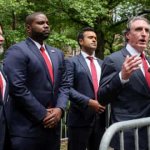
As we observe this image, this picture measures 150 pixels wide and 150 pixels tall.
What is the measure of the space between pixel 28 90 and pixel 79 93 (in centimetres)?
128

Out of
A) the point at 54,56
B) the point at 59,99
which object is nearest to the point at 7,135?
the point at 59,99

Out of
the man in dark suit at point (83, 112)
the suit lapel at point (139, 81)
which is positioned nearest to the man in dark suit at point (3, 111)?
the suit lapel at point (139, 81)

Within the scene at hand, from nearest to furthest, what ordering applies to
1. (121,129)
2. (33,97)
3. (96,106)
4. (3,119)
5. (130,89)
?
(121,129) < (130,89) < (3,119) < (33,97) < (96,106)

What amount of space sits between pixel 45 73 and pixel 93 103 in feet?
3.71

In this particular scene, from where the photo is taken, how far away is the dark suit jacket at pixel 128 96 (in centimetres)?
365

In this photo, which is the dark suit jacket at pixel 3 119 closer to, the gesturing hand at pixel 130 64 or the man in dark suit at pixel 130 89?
the man in dark suit at pixel 130 89

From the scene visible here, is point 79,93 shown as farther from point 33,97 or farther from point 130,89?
point 130,89

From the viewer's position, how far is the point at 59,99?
4.62 m

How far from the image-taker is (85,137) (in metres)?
5.48

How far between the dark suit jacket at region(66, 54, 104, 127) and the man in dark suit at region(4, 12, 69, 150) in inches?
34.3

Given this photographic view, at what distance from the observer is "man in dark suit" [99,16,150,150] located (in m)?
3.62

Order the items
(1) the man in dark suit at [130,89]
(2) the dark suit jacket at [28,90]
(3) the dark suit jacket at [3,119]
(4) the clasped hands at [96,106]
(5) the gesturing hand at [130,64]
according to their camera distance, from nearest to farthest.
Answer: (5) the gesturing hand at [130,64], (1) the man in dark suit at [130,89], (3) the dark suit jacket at [3,119], (2) the dark suit jacket at [28,90], (4) the clasped hands at [96,106]

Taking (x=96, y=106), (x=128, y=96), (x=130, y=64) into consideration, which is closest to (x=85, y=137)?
(x=96, y=106)

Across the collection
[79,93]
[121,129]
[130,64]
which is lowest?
[79,93]
